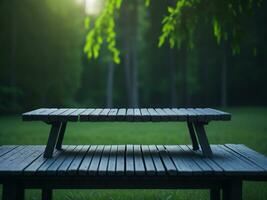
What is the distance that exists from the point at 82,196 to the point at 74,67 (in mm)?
25424

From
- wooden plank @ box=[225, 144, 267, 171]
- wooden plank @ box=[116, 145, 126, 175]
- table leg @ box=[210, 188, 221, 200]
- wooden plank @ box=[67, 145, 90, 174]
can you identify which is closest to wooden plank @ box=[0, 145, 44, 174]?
wooden plank @ box=[67, 145, 90, 174]

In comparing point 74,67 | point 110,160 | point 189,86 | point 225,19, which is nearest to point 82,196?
point 110,160

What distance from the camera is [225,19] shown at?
15.2 feet

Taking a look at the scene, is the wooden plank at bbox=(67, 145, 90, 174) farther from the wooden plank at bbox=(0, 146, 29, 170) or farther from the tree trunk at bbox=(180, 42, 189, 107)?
the tree trunk at bbox=(180, 42, 189, 107)

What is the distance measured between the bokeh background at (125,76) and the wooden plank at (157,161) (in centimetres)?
104

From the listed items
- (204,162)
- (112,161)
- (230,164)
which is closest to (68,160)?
(112,161)

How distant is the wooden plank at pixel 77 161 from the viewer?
3.85 m

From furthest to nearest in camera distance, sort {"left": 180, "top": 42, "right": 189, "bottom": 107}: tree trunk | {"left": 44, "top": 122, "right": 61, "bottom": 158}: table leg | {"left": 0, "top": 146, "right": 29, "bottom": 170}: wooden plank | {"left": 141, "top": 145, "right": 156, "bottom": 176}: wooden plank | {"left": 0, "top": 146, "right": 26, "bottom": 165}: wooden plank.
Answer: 1. {"left": 180, "top": 42, "right": 189, "bottom": 107}: tree trunk
2. {"left": 44, "top": 122, "right": 61, "bottom": 158}: table leg
3. {"left": 0, "top": 146, "right": 26, "bottom": 165}: wooden plank
4. {"left": 0, "top": 146, "right": 29, "bottom": 170}: wooden plank
5. {"left": 141, "top": 145, "right": 156, "bottom": 176}: wooden plank

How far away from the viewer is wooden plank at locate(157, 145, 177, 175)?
3809 mm

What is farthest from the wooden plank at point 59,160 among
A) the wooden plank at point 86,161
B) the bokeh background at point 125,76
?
the bokeh background at point 125,76

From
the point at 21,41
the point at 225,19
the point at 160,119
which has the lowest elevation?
the point at 160,119

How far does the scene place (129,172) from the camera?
12.5 ft

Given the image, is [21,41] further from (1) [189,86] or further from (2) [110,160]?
(2) [110,160]

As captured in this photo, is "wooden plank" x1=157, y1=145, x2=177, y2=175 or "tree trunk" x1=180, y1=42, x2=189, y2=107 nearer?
"wooden plank" x1=157, y1=145, x2=177, y2=175
